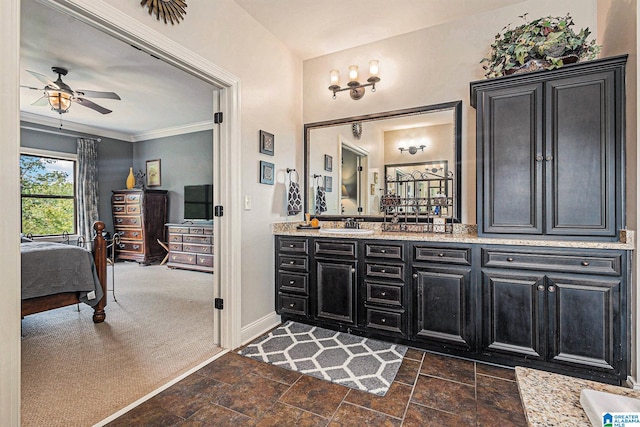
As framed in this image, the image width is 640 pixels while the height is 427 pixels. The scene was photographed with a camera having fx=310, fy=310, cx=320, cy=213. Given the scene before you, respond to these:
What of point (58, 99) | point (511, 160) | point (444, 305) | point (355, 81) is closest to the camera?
point (511, 160)

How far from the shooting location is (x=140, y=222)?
20.2 feet

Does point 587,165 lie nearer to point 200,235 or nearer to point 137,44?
point 137,44

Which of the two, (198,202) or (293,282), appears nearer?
(293,282)

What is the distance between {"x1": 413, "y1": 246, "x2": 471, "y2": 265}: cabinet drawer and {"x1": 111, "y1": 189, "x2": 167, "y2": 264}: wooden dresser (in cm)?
563

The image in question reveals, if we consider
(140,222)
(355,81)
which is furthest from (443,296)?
(140,222)

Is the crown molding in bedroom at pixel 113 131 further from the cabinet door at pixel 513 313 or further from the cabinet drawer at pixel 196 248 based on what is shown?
the cabinet door at pixel 513 313

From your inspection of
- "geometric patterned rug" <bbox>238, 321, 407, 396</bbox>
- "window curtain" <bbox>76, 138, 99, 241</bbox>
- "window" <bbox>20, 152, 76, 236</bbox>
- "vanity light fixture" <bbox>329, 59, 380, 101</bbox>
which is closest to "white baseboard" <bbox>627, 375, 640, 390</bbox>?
"geometric patterned rug" <bbox>238, 321, 407, 396</bbox>

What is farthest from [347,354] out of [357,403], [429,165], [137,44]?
[137,44]

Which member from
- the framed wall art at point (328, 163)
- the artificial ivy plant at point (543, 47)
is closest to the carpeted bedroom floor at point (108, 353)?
the framed wall art at point (328, 163)

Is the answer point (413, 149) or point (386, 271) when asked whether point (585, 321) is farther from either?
point (413, 149)

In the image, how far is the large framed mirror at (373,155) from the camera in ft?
9.23

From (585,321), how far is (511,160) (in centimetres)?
112

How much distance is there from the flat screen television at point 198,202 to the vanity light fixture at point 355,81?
11.6 feet

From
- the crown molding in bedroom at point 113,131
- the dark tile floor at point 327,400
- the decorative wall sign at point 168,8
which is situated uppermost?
the crown molding in bedroom at point 113,131
